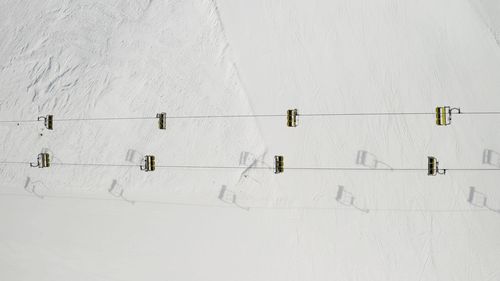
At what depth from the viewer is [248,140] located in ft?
31.7

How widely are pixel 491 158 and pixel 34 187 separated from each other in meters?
11.1

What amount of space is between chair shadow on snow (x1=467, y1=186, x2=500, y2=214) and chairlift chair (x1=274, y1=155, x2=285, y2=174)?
452cm

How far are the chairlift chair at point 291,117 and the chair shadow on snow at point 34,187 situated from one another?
6162 millimetres

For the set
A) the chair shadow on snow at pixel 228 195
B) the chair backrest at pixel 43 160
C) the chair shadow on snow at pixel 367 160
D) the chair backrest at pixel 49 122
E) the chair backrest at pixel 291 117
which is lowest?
the chair shadow on snow at pixel 228 195

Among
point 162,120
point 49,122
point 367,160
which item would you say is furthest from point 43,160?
point 367,160

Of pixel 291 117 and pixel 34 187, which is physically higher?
pixel 291 117

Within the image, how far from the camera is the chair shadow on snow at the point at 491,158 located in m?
9.62

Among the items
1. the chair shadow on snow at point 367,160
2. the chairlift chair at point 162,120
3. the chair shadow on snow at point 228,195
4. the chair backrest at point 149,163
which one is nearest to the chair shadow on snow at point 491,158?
the chair shadow on snow at point 367,160

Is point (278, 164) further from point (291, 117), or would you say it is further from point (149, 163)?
point (149, 163)

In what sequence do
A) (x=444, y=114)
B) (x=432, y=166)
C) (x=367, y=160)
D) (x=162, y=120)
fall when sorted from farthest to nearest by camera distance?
(x=367, y=160) < (x=162, y=120) < (x=432, y=166) < (x=444, y=114)

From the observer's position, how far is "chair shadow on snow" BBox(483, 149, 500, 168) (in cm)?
962

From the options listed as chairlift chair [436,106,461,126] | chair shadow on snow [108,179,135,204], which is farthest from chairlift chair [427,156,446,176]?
chair shadow on snow [108,179,135,204]

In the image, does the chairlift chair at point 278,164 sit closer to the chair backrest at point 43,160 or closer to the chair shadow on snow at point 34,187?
the chair backrest at point 43,160

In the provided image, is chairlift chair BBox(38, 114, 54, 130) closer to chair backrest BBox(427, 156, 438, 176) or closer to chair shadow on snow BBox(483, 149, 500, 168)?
chair backrest BBox(427, 156, 438, 176)
